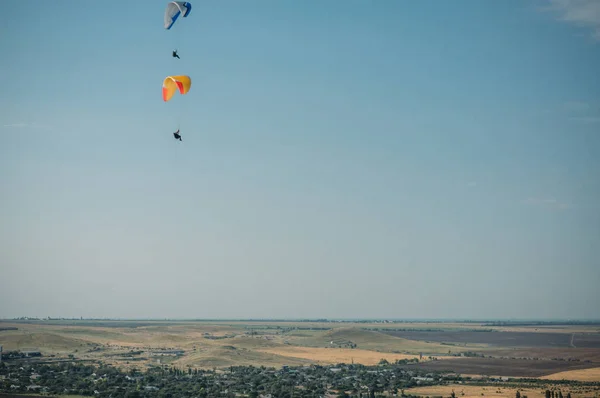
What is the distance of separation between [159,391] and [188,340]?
294 feet

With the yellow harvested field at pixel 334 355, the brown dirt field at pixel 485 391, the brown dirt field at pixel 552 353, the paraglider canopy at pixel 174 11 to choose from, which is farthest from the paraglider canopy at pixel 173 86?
the brown dirt field at pixel 552 353

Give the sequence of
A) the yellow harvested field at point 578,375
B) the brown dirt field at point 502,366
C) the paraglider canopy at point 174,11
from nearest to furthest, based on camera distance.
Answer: the paraglider canopy at point 174,11, the yellow harvested field at point 578,375, the brown dirt field at point 502,366

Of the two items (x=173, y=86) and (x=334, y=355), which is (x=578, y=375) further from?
(x=173, y=86)

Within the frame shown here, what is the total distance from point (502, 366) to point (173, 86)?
309 ft

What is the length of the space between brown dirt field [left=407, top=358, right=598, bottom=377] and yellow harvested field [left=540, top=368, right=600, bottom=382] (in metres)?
2.64

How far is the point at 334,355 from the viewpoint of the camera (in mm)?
141875

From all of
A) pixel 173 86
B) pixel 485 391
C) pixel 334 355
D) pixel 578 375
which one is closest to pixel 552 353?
pixel 578 375

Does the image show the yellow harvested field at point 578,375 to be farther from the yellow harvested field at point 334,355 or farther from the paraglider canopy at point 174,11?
the paraglider canopy at point 174,11

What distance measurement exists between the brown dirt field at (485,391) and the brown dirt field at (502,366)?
59.8ft

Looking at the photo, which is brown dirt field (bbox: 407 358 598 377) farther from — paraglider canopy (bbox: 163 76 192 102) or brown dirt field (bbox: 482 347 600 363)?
paraglider canopy (bbox: 163 76 192 102)

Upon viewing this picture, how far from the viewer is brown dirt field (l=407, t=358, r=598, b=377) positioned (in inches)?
4141

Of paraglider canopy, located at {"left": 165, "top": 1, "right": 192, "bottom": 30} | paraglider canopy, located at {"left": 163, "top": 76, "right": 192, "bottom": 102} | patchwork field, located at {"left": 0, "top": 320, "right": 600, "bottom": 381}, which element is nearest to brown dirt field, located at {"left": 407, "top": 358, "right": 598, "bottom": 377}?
patchwork field, located at {"left": 0, "top": 320, "right": 600, "bottom": 381}

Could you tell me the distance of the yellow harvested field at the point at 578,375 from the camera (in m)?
95.2

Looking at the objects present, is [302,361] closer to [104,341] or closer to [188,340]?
[188,340]
